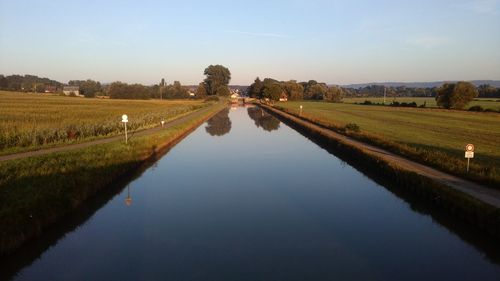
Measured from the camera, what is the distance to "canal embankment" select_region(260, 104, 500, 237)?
10367mm

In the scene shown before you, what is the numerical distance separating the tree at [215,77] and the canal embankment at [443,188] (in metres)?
142

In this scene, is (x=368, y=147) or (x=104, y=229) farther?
(x=368, y=147)

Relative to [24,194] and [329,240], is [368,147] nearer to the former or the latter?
[329,240]

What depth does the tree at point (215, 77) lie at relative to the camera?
16064 centimetres

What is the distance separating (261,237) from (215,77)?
15818 cm

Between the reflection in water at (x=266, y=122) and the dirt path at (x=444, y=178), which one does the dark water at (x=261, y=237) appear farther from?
the reflection in water at (x=266, y=122)

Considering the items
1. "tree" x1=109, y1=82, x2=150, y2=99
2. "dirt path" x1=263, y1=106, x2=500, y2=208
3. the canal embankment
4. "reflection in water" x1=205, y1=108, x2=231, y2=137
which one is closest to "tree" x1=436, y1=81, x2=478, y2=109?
"reflection in water" x1=205, y1=108, x2=231, y2=137

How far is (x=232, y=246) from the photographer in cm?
930

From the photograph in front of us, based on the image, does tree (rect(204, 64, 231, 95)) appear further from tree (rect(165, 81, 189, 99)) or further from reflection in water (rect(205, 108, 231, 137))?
reflection in water (rect(205, 108, 231, 137))

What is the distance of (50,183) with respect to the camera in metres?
11.9

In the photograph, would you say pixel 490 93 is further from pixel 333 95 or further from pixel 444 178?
pixel 444 178

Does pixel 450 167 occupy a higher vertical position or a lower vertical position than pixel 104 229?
higher

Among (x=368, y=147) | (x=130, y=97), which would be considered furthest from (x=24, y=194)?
(x=130, y=97)

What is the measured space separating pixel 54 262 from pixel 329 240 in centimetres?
628
